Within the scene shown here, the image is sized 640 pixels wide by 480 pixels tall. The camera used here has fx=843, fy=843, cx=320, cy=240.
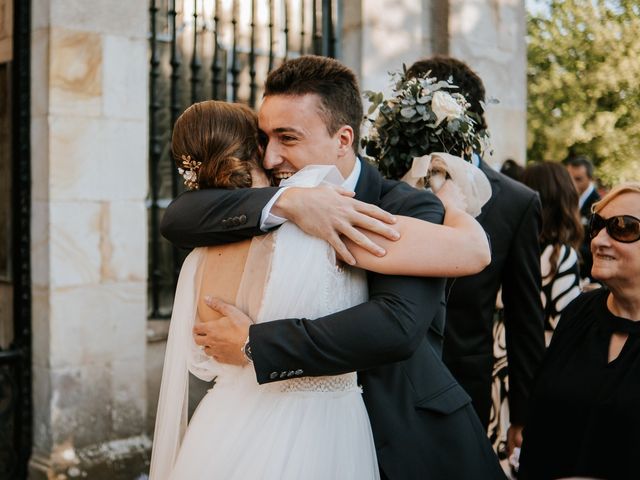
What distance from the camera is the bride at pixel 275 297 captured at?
2.13 meters

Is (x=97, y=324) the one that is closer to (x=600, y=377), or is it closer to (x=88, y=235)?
(x=88, y=235)

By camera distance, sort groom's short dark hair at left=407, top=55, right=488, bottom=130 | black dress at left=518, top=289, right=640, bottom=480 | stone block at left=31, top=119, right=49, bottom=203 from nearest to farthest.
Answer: black dress at left=518, top=289, right=640, bottom=480
groom's short dark hair at left=407, top=55, right=488, bottom=130
stone block at left=31, top=119, right=49, bottom=203

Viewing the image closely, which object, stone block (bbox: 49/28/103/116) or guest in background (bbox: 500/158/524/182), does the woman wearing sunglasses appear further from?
guest in background (bbox: 500/158/524/182)

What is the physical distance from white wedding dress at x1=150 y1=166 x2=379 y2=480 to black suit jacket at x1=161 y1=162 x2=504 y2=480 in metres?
0.06

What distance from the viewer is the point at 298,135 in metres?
2.31

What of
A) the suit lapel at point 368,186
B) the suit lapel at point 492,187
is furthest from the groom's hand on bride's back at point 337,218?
the suit lapel at point 492,187

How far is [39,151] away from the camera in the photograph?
4750 millimetres

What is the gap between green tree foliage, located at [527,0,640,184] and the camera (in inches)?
1001

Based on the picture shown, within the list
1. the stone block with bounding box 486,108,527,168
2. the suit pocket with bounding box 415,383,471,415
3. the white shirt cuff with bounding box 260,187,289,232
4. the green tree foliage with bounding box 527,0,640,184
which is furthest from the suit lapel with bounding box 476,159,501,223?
the green tree foliage with bounding box 527,0,640,184

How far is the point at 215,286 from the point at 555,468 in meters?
1.23

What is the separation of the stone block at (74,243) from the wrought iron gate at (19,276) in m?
0.23

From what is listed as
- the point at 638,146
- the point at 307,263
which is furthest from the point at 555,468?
the point at 638,146

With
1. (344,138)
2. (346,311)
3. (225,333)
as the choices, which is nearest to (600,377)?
(346,311)

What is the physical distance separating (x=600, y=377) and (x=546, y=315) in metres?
2.36
